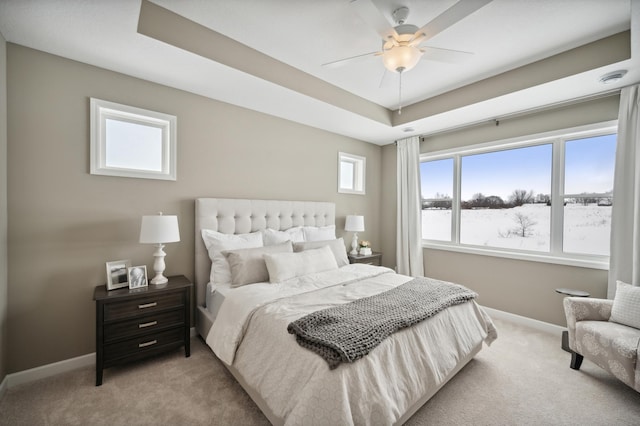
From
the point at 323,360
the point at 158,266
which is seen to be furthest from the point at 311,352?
the point at 158,266

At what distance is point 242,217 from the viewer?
308 centimetres

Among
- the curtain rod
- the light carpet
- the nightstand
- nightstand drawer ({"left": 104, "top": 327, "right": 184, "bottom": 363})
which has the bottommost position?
the light carpet

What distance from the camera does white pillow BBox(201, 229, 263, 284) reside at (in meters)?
2.63

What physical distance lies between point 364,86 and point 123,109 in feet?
8.32

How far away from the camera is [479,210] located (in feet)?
12.5

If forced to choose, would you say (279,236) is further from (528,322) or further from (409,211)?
(528,322)

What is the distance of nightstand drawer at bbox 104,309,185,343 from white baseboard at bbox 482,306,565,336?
148 inches

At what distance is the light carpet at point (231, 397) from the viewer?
1707 mm

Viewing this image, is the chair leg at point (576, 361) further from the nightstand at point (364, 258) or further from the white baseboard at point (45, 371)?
the white baseboard at point (45, 371)

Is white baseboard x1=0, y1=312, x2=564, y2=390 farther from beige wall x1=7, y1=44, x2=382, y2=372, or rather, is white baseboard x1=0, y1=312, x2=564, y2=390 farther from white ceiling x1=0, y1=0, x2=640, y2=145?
white ceiling x1=0, y1=0, x2=640, y2=145

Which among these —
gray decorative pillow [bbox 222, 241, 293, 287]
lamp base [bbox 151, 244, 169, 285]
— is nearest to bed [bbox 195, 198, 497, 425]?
gray decorative pillow [bbox 222, 241, 293, 287]

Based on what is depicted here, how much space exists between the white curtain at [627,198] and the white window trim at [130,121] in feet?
14.6

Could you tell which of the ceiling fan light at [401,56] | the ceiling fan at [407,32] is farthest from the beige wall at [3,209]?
the ceiling fan light at [401,56]

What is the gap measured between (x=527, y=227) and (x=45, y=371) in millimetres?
5171
